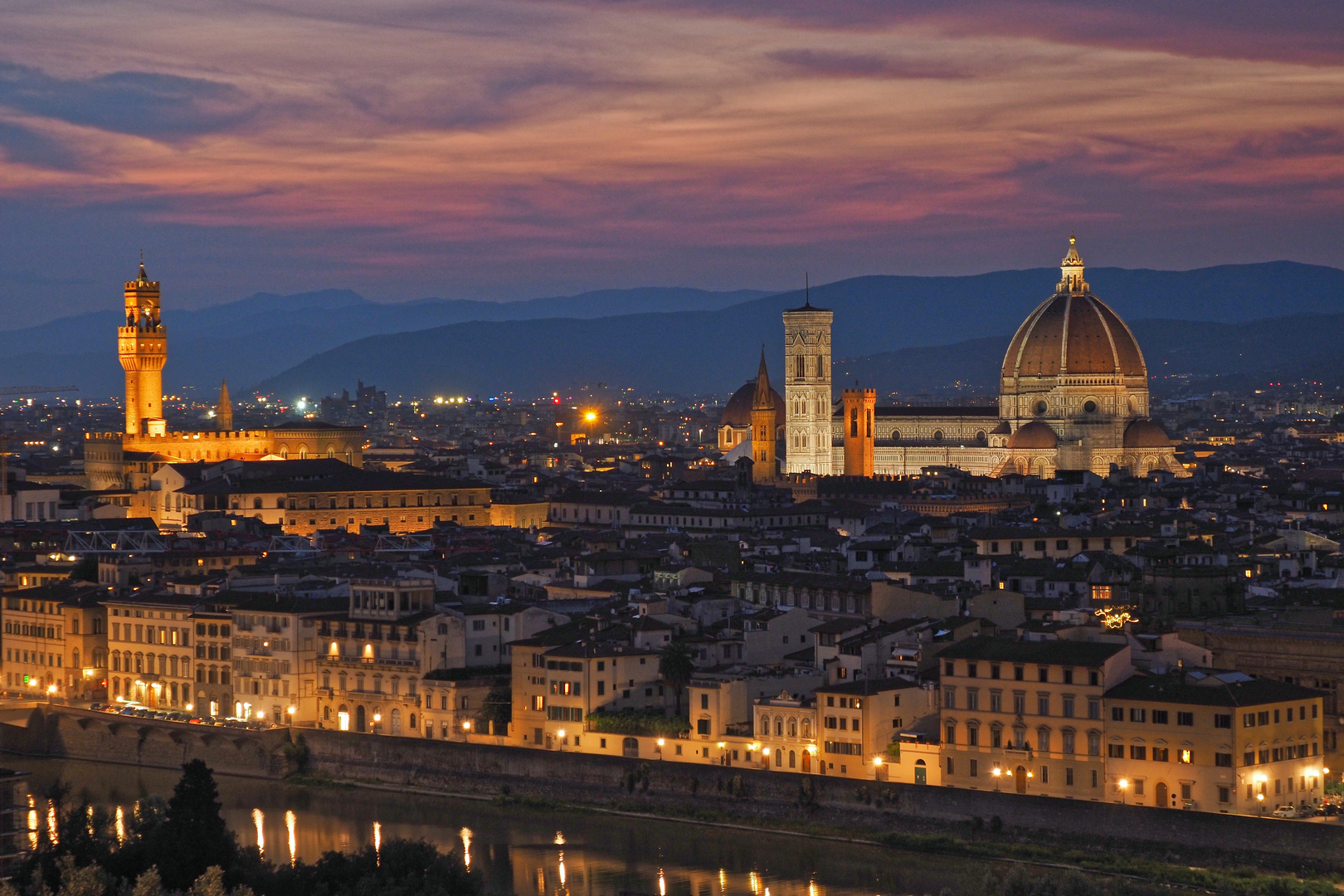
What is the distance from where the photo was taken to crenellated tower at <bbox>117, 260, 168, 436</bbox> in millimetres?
100375

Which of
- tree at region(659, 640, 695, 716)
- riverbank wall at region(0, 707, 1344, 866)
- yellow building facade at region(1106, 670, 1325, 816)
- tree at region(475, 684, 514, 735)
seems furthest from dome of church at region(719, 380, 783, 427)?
yellow building facade at region(1106, 670, 1325, 816)

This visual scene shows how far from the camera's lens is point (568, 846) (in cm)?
3850

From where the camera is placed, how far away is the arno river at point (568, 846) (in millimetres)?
35719

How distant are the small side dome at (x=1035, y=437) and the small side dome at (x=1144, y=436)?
3325 mm

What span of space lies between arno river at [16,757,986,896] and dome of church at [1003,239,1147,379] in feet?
272

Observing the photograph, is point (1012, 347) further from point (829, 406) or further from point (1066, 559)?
point (1066, 559)

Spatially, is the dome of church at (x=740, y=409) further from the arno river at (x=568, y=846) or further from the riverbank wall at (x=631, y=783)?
the arno river at (x=568, y=846)

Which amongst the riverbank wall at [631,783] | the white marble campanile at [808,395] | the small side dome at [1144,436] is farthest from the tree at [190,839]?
the small side dome at [1144,436]

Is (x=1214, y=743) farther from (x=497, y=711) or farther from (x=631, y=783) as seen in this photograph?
(x=497, y=711)

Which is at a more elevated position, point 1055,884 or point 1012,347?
point 1012,347

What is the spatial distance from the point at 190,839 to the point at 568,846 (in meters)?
7.20

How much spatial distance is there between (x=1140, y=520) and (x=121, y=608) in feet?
91.0

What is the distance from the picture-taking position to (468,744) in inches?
1695

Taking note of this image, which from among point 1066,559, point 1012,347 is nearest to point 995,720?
point 1066,559
